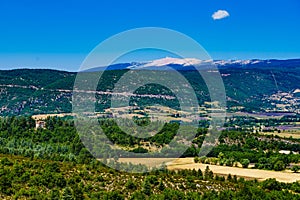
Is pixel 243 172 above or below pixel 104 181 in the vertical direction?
below

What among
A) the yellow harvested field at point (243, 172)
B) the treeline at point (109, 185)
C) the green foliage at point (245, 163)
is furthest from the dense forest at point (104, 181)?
the yellow harvested field at point (243, 172)

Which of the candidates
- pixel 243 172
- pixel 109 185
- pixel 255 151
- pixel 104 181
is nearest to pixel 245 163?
pixel 243 172

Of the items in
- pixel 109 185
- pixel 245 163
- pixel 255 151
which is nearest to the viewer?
pixel 109 185

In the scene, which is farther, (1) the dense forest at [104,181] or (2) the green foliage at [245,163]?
(2) the green foliage at [245,163]

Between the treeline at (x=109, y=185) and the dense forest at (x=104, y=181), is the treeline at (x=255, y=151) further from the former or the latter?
the treeline at (x=109, y=185)

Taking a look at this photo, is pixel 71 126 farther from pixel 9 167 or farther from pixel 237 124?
pixel 237 124

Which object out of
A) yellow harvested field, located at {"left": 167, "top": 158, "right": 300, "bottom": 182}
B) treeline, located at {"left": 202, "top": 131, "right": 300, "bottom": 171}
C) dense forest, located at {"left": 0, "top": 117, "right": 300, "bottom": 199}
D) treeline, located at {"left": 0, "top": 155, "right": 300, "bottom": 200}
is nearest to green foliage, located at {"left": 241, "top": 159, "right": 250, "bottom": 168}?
treeline, located at {"left": 202, "top": 131, "right": 300, "bottom": 171}

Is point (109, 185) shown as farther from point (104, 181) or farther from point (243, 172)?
point (243, 172)

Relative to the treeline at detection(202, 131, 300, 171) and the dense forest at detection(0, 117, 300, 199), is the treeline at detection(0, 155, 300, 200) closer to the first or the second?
the dense forest at detection(0, 117, 300, 199)
